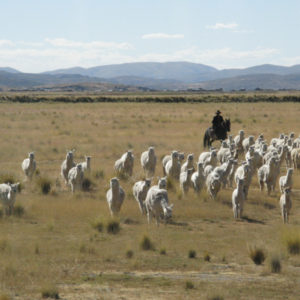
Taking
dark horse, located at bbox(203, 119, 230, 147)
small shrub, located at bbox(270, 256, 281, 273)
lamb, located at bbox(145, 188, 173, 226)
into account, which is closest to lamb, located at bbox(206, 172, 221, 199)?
lamb, located at bbox(145, 188, 173, 226)

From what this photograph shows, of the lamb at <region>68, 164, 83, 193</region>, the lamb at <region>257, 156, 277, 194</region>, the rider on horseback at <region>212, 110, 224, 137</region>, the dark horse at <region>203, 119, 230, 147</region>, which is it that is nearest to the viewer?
the lamb at <region>68, 164, 83, 193</region>

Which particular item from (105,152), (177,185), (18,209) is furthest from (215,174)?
(105,152)

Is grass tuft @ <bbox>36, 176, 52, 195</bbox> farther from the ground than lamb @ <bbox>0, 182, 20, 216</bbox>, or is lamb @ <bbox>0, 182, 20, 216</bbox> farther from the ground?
lamb @ <bbox>0, 182, 20, 216</bbox>

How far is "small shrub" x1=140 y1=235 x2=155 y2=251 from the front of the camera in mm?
14352

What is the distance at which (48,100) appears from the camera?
109812 millimetres

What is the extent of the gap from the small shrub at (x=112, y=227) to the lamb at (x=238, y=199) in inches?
148

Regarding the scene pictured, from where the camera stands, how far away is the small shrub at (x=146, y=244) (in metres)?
14.4

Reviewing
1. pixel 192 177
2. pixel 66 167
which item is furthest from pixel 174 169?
pixel 66 167

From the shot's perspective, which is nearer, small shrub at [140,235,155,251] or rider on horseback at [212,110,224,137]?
small shrub at [140,235,155,251]

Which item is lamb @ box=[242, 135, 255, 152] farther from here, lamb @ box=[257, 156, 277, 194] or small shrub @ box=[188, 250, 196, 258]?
small shrub @ box=[188, 250, 196, 258]

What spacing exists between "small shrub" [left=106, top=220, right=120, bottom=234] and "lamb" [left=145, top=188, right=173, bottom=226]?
109 cm

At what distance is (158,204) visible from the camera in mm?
16469

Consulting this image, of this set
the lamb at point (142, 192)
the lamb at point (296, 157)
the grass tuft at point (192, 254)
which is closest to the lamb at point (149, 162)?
the lamb at point (142, 192)

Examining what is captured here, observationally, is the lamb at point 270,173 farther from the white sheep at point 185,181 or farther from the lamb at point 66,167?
the lamb at point 66,167
